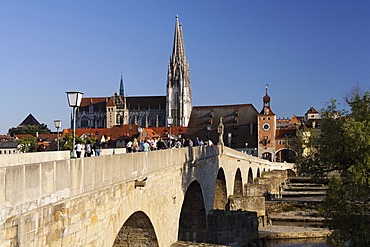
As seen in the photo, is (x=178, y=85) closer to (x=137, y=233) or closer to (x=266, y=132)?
(x=266, y=132)

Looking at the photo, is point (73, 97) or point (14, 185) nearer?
point (14, 185)

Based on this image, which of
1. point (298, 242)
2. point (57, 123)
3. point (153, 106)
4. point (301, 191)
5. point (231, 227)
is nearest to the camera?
point (57, 123)

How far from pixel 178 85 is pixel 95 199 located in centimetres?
13179

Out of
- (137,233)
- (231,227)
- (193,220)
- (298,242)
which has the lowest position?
(298,242)

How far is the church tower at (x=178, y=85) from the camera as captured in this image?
5458 inches

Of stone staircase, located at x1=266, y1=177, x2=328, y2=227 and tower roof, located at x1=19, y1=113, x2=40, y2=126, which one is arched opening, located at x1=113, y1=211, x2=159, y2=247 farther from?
tower roof, located at x1=19, y1=113, x2=40, y2=126

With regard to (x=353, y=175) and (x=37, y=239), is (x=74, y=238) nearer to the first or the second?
(x=37, y=239)

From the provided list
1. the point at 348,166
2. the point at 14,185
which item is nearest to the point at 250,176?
the point at 348,166

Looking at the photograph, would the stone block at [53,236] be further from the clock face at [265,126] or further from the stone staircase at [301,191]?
the clock face at [265,126]

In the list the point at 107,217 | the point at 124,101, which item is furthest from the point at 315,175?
the point at 124,101

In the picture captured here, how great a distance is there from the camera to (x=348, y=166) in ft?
61.1

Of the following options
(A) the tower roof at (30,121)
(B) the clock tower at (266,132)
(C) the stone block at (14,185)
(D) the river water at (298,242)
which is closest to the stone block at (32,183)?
(C) the stone block at (14,185)

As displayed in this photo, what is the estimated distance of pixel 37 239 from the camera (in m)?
6.75

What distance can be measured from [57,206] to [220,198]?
30714mm
